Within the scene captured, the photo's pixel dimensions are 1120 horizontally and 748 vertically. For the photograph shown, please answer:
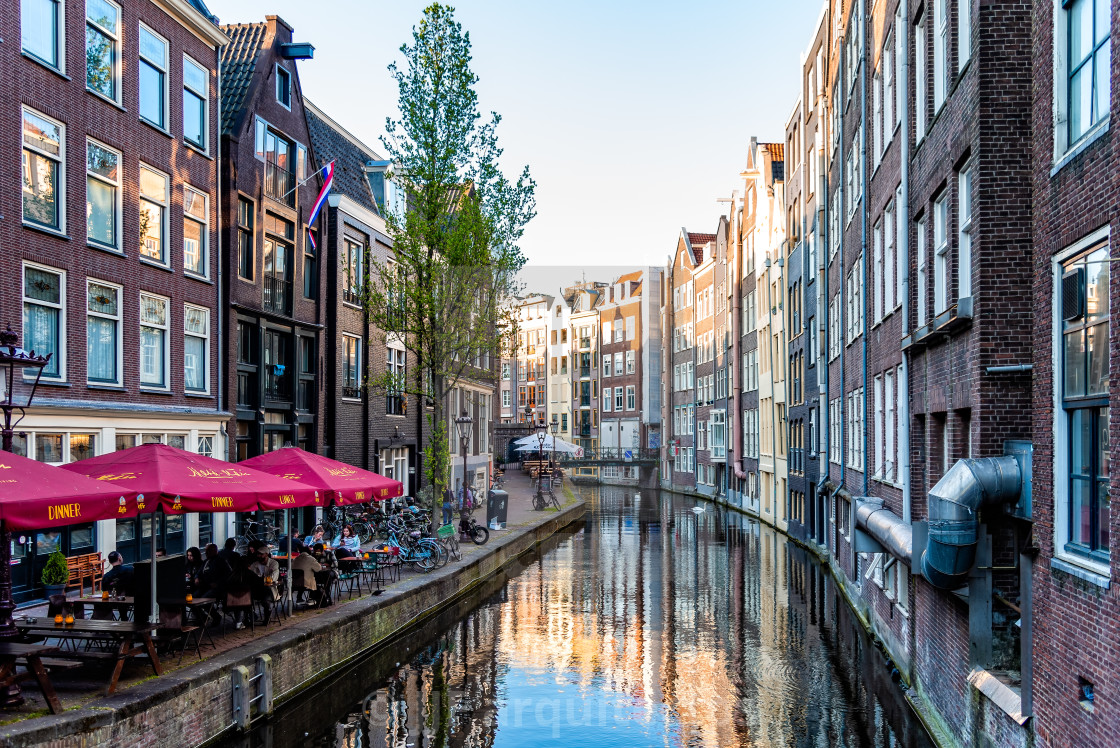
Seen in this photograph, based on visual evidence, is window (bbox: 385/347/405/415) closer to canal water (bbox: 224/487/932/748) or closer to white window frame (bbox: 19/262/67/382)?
canal water (bbox: 224/487/932/748)

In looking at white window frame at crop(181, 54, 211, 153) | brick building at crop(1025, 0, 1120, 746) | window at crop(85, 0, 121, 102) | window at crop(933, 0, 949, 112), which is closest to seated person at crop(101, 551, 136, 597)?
window at crop(85, 0, 121, 102)

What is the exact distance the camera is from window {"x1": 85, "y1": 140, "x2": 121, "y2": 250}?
18.9 meters

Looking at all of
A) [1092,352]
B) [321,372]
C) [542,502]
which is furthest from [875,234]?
[542,502]

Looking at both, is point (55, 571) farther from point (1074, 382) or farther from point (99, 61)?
point (1074, 382)

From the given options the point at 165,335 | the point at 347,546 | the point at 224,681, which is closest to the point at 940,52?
the point at 224,681

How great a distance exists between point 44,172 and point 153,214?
366cm

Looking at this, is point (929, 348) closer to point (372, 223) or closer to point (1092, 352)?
point (1092, 352)

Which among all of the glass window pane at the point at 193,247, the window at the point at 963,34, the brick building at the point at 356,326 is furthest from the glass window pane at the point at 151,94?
the window at the point at 963,34

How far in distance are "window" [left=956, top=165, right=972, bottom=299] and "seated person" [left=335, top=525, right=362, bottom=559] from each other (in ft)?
44.1

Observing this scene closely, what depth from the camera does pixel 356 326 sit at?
107 ft

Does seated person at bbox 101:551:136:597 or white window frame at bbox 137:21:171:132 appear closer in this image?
seated person at bbox 101:551:136:597

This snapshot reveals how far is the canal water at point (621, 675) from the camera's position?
13.3 metres

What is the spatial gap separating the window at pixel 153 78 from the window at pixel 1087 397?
60.2 feet

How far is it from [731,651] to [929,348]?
7.58 m
